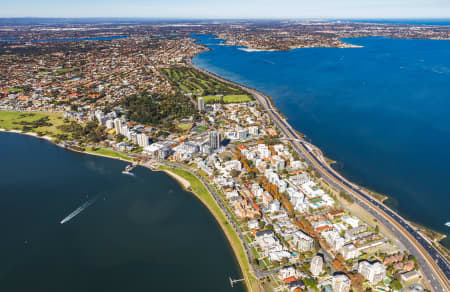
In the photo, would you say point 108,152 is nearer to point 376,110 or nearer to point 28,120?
point 28,120

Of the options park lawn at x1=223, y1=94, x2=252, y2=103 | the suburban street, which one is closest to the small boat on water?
the suburban street

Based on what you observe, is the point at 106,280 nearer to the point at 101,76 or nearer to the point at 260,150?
the point at 260,150

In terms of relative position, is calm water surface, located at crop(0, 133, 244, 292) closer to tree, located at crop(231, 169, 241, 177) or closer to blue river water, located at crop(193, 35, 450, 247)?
tree, located at crop(231, 169, 241, 177)

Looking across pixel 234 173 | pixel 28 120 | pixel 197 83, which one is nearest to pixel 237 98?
pixel 197 83

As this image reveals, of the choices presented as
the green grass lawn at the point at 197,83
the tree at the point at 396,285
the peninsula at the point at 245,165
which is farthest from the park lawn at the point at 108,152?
the tree at the point at 396,285

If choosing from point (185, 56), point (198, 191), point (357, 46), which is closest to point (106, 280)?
point (198, 191)

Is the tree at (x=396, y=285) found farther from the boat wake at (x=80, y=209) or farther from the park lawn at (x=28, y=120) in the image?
the park lawn at (x=28, y=120)
